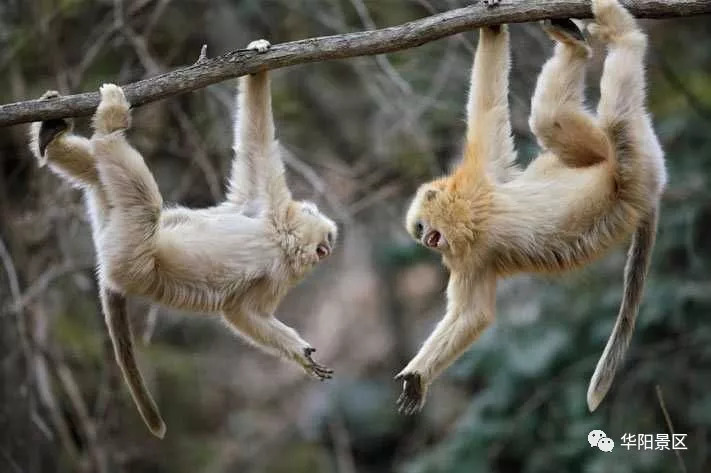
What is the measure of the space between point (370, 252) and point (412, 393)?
6.87 metres

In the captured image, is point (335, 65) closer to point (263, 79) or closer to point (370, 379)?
point (370, 379)

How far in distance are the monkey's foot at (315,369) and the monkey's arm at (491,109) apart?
1.53 m

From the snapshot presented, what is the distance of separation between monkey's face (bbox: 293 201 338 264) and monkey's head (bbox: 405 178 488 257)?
1.83 ft

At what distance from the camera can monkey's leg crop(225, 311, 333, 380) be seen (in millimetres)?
6762

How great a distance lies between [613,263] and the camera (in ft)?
35.3

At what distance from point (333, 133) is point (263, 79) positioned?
23.8 feet

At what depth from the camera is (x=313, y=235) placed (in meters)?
7.01

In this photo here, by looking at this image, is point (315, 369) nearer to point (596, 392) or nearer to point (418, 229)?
point (418, 229)

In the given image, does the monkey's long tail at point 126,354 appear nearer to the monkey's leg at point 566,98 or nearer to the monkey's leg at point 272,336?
the monkey's leg at point 272,336

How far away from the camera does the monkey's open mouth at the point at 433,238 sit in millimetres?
6762

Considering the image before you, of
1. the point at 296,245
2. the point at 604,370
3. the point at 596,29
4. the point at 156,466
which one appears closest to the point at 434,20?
the point at 596,29

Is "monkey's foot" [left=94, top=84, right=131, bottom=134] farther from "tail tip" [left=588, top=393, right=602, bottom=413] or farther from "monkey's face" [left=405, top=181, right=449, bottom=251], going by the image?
"tail tip" [left=588, top=393, right=602, bottom=413]

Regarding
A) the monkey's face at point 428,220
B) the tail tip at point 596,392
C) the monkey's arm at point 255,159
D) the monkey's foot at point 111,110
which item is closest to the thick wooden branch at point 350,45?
the monkey's foot at point 111,110

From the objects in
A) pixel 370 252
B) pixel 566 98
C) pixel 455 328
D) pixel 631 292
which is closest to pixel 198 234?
pixel 455 328
